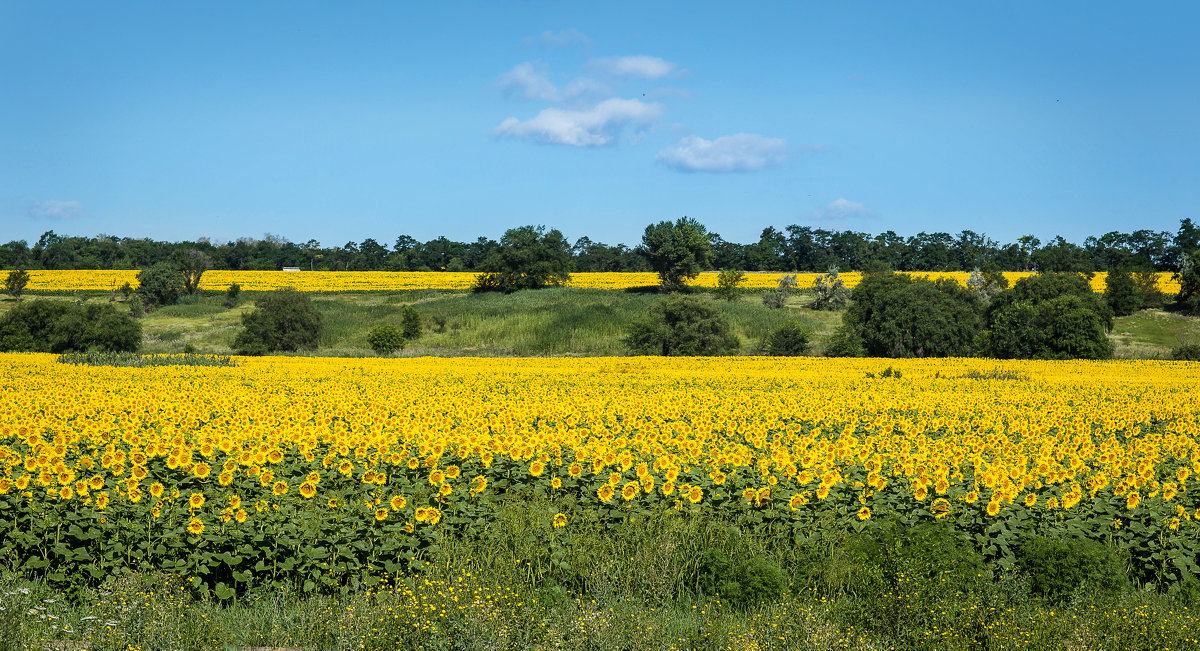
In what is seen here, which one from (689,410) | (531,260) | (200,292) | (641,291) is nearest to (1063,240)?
(641,291)

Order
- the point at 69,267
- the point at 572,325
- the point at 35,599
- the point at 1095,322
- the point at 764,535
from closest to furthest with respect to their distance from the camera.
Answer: the point at 35,599 → the point at 764,535 → the point at 1095,322 → the point at 572,325 → the point at 69,267

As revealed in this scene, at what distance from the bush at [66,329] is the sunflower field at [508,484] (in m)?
34.4

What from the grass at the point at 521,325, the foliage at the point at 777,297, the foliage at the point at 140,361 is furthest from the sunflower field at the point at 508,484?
the foliage at the point at 777,297

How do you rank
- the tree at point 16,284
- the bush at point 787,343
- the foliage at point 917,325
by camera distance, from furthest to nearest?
the tree at point 16,284 → the bush at point 787,343 → the foliage at point 917,325

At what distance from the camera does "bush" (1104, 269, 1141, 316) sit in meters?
67.0

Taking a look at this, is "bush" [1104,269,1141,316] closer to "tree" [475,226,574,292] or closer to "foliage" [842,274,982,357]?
"foliage" [842,274,982,357]

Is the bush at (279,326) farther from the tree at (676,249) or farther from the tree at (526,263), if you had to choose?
the tree at (676,249)

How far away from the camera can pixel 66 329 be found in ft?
145

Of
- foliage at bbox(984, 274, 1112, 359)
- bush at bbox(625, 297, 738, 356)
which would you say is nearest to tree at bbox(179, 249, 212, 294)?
bush at bbox(625, 297, 738, 356)

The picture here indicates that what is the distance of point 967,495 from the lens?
7.95m

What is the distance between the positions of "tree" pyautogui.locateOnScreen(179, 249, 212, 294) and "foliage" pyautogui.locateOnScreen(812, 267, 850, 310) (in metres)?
59.4

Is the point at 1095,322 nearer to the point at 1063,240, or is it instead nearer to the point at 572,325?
the point at 572,325

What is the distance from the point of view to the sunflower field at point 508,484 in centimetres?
703

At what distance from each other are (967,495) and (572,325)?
149 feet
